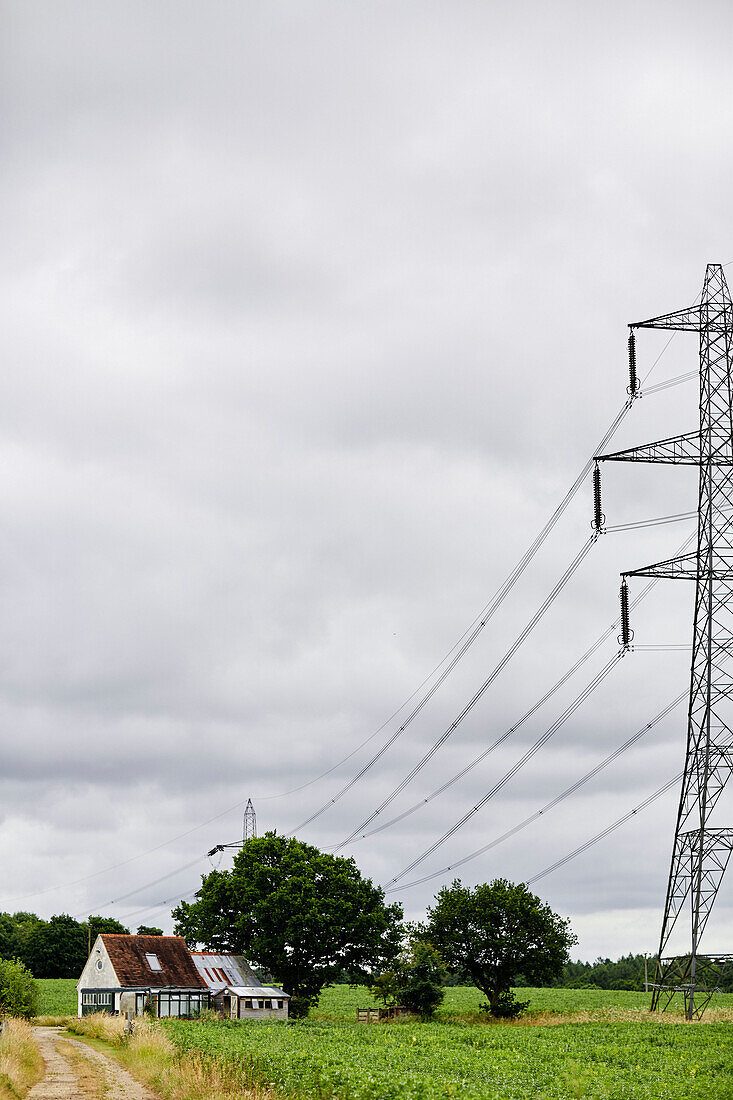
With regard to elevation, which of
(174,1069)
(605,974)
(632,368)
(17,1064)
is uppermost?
(632,368)

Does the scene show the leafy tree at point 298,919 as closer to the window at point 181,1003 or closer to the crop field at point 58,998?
the window at point 181,1003

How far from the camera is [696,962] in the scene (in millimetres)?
39594

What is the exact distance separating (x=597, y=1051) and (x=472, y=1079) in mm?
11580

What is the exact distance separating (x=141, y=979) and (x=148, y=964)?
171 cm

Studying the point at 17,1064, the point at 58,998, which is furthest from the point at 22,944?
the point at 17,1064

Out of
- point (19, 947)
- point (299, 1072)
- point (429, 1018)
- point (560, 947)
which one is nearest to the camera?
point (299, 1072)

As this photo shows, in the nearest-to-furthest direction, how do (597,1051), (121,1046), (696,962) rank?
(597,1051), (696,962), (121,1046)

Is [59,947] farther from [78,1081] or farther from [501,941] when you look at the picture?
[78,1081]

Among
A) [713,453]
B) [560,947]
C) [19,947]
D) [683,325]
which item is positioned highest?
[683,325]

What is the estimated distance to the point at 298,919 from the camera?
6544cm

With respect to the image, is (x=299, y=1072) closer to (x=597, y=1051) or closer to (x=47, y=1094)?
(x=47, y=1094)

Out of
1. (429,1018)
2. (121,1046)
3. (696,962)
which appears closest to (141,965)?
(429,1018)

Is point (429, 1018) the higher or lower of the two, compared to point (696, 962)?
lower

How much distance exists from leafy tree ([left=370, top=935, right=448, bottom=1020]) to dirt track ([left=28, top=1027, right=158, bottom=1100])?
71.8 ft
